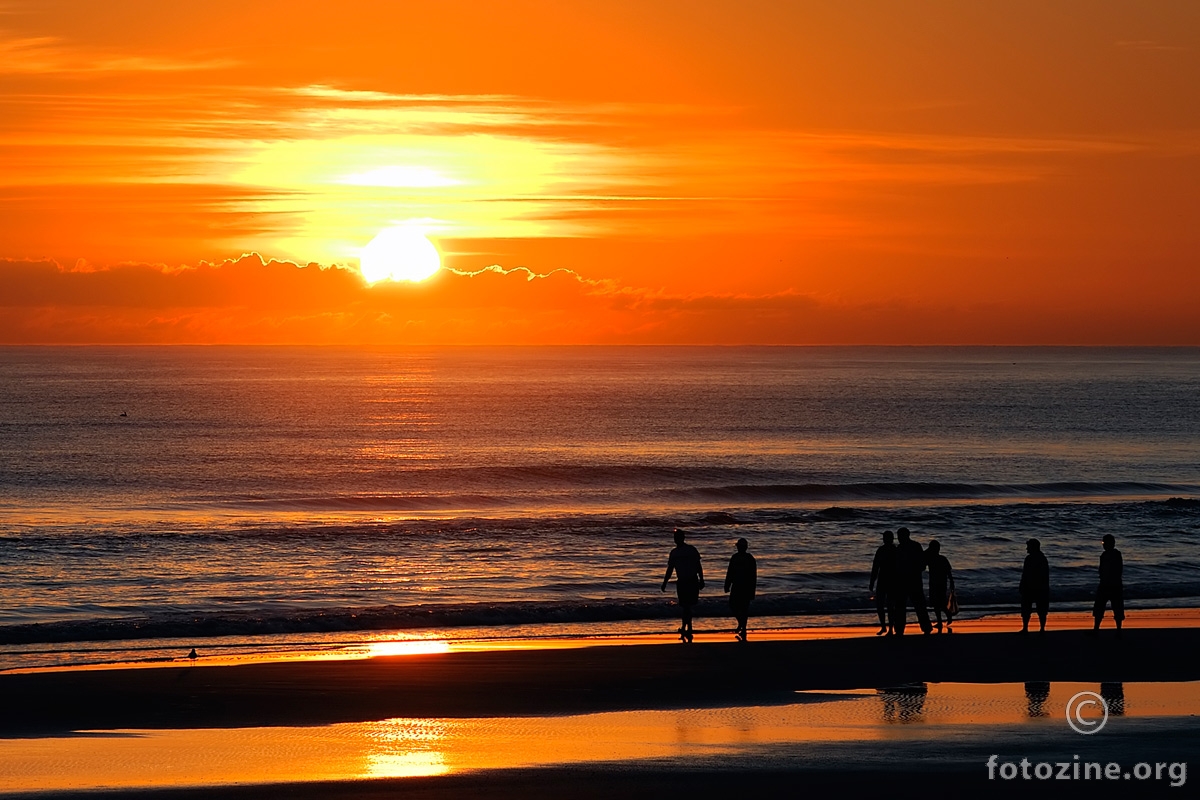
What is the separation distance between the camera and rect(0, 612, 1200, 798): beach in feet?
38.1

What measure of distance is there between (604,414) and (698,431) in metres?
21.7

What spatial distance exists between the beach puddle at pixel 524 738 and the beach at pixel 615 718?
42mm

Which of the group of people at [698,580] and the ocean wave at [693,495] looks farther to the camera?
the ocean wave at [693,495]

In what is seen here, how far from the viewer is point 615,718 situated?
47.4 ft

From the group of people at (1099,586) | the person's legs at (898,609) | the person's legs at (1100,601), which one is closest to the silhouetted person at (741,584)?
the person's legs at (898,609)

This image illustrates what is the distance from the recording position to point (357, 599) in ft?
84.5

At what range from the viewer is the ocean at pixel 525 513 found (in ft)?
78.9

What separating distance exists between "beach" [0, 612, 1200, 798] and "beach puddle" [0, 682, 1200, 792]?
42 millimetres

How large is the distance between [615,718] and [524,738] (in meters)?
1.42

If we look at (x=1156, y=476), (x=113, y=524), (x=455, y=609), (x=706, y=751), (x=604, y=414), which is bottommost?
(x=706, y=751)

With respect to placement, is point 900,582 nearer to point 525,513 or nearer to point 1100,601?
point 1100,601

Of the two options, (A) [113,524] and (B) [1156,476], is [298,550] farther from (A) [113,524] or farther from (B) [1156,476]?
(B) [1156,476]

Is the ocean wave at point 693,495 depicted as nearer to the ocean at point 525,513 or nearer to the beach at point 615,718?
the ocean at point 525,513

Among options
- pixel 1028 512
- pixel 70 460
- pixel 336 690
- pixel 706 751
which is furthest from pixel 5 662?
pixel 70 460
